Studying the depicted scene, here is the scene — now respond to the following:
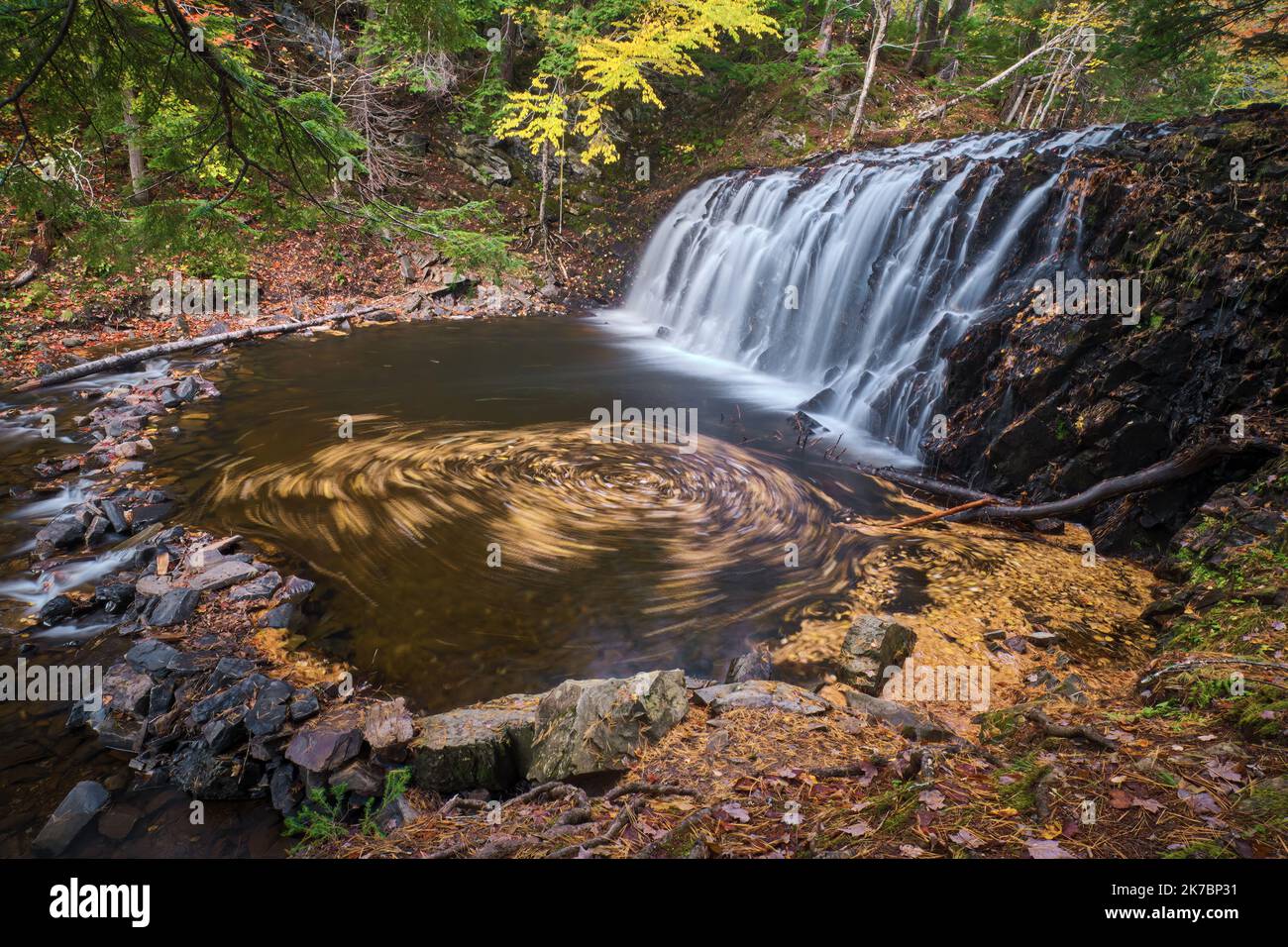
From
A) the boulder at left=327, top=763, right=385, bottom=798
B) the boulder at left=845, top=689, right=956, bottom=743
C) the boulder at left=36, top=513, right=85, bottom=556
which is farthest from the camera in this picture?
the boulder at left=36, top=513, right=85, bottom=556

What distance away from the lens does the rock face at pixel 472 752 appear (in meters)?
3.23

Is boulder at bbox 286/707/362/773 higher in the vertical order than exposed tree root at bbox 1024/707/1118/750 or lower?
lower

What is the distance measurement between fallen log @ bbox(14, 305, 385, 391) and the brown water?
63.3 inches

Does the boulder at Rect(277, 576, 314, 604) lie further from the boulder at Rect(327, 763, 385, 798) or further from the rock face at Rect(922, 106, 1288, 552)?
the rock face at Rect(922, 106, 1288, 552)

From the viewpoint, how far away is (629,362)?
1349cm

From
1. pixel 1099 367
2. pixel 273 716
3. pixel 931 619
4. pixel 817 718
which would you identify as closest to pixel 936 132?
pixel 1099 367

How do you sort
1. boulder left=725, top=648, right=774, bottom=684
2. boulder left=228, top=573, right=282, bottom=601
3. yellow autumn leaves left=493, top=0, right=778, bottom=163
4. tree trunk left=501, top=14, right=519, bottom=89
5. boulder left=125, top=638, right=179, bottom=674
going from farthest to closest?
tree trunk left=501, top=14, right=519, bottom=89 < yellow autumn leaves left=493, top=0, right=778, bottom=163 < boulder left=228, top=573, right=282, bottom=601 < boulder left=725, top=648, right=774, bottom=684 < boulder left=125, top=638, right=179, bottom=674

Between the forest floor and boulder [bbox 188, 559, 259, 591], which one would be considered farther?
boulder [bbox 188, 559, 259, 591]

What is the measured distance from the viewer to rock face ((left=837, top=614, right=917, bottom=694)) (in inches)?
169

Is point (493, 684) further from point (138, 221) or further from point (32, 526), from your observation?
point (32, 526)

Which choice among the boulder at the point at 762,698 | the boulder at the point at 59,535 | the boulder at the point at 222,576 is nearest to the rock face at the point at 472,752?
the boulder at the point at 762,698

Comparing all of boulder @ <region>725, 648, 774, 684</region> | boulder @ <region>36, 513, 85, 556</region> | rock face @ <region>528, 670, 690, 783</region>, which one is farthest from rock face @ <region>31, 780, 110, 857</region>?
boulder @ <region>725, 648, 774, 684</region>
